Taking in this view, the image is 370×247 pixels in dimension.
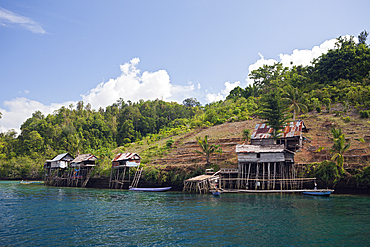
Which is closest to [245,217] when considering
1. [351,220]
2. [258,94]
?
[351,220]

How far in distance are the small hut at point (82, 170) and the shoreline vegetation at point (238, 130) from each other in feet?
6.18

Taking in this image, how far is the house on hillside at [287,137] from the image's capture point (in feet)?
137

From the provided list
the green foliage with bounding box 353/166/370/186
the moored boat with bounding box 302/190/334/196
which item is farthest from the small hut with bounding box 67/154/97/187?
the green foliage with bounding box 353/166/370/186

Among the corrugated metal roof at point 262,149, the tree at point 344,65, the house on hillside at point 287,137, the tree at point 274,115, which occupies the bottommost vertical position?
the corrugated metal roof at point 262,149

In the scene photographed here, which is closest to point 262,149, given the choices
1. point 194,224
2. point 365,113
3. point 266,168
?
point 266,168

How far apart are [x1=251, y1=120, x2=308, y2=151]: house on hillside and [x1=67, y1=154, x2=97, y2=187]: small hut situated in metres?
33.7

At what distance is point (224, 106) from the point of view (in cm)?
8962

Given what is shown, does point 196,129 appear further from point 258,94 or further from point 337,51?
point 337,51

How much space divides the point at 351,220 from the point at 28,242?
21.5 meters

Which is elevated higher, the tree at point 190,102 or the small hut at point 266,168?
the tree at point 190,102

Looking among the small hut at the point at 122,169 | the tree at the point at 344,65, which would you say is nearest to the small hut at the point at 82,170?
the small hut at the point at 122,169

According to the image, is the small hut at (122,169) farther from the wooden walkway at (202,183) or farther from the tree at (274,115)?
the tree at (274,115)

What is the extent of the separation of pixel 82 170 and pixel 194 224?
4481 centimetres

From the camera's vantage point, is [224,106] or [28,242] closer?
[28,242]
